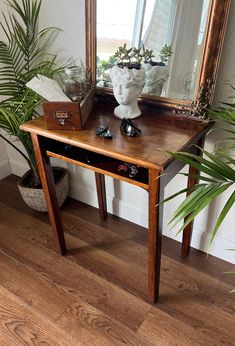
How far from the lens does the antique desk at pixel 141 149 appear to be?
0.90m

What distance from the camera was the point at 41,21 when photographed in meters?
1.47

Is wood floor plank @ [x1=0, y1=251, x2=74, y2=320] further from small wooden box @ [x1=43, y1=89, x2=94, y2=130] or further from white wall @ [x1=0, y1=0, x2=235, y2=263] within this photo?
small wooden box @ [x1=43, y1=89, x2=94, y2=130]

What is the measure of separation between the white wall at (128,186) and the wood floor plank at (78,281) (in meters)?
0.48

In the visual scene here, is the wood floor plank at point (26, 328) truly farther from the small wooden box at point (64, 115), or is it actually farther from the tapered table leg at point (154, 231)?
the small wooden box at point (64, 115)

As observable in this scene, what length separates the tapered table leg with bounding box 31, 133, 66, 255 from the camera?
1.16 meters

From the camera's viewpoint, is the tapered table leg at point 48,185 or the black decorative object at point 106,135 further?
the tapered table leg at point 48,185

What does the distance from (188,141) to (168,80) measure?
331mm

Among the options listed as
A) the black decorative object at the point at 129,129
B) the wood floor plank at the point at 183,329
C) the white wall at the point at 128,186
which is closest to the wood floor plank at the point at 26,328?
the wood floor plank at the point at 183,329

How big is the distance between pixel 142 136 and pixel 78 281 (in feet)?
2.78

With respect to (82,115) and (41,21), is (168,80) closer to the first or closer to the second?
(82,115)

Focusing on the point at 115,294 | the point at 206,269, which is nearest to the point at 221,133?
the point at 206,269

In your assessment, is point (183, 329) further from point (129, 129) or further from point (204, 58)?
point (204, 58)

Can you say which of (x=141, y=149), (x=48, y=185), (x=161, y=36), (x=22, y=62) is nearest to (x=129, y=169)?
(x=141, y=149)

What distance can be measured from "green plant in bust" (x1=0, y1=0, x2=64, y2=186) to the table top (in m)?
0.28
